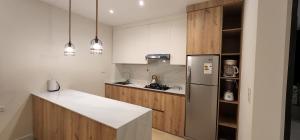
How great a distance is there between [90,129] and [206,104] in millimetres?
1803

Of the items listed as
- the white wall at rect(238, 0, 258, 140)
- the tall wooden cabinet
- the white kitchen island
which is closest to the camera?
the white wall at rect(238, 0, 258, 140)

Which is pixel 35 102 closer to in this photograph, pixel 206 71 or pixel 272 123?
pixel 206 71

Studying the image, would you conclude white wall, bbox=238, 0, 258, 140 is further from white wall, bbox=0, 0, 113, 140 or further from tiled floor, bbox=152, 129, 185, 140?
white wall, bbox=0, 0, 113, 140

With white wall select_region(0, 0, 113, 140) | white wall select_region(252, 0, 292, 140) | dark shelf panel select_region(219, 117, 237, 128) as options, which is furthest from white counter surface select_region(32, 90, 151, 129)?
dark shelf panel select_region(219, 117, 237, 128)

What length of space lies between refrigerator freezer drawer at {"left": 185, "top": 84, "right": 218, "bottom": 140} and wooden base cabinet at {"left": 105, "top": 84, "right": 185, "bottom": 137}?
0.54ft

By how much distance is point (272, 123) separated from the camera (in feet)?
3.12

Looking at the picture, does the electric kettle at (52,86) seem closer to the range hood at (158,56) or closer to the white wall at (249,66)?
the range hood at (158,56)

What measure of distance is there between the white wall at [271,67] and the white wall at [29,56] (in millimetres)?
3312

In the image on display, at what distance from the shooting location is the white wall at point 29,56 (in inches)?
96.5

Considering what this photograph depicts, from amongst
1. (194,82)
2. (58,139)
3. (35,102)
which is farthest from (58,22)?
(194,82)

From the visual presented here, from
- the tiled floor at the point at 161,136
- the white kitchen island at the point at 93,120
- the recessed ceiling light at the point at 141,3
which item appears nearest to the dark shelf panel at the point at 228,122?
the tiled floor at the point at 161,136

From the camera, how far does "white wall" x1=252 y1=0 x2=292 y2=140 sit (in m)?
0.92

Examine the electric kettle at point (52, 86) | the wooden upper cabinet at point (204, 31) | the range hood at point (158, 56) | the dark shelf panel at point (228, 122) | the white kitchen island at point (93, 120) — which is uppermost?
the wooden upper cabinet at point (204, 31)

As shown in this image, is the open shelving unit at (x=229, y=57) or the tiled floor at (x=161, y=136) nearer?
the open shelving unit at (x=229, y=57)
